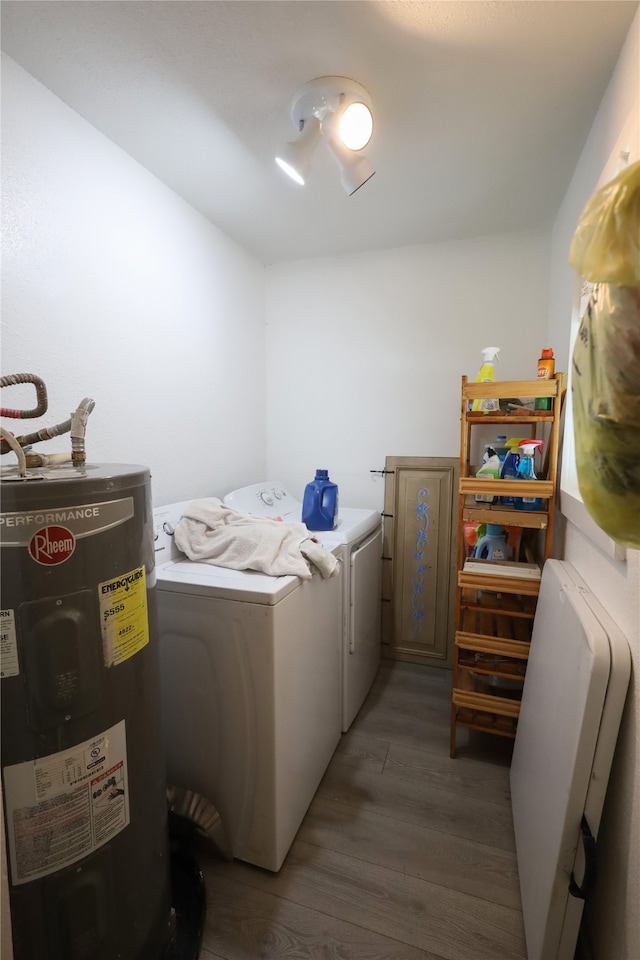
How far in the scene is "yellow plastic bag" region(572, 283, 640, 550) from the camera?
456 mm

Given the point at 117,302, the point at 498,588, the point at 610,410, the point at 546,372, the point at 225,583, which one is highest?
the point at 117,302

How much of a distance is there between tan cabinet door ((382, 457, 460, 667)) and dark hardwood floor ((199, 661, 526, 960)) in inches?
24.8

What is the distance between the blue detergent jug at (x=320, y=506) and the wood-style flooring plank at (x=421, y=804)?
101cm

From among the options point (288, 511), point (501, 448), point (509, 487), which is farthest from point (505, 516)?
point (288, 511)

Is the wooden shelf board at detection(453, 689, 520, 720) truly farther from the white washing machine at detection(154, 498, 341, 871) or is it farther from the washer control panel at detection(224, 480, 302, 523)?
the washer control panel at detection(224, 480, 302, 523)

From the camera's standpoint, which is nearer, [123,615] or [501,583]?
[123,615]

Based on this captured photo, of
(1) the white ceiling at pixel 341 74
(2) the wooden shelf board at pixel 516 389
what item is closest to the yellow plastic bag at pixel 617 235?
(1) the white ceiling at pixel 341 74

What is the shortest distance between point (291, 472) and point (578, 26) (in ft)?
6.82

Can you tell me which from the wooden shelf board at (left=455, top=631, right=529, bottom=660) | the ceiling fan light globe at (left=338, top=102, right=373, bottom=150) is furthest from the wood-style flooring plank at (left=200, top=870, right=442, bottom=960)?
the ceiling fan light globe at (left=338, top=102, right=373, bottom=150)

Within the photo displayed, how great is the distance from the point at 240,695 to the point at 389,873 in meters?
0.74

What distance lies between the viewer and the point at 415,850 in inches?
51.3

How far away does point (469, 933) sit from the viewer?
42.4 inches

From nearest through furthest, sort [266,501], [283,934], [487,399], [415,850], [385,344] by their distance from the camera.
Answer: [283,934] < [415,850] < [487,399] < [266,501] < [385,344]

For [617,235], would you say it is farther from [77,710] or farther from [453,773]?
[453,773]
